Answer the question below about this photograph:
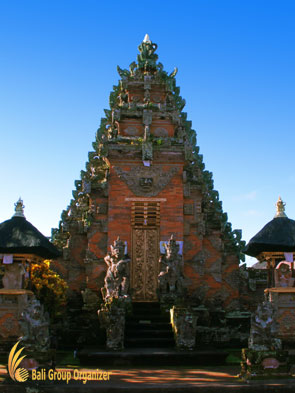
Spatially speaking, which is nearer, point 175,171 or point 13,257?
point 13,257

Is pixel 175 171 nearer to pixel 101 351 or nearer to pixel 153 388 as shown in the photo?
pixel 101 351

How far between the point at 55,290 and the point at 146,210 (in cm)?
466

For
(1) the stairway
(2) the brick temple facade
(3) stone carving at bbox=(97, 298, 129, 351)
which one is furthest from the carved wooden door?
(3) stone carving at bbox=(97, 298, 129, 351)

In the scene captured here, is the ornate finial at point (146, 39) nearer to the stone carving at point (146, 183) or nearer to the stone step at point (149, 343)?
the stone carving at point (146, 183)

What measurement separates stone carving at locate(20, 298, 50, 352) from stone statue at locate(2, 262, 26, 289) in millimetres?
3182

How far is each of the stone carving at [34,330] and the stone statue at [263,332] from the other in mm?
4527

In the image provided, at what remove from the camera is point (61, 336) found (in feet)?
53.2

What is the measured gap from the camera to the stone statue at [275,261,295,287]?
1301 centimetres

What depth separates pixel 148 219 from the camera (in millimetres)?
17953

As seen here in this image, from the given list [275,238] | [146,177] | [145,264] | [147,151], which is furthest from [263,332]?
[147,151]

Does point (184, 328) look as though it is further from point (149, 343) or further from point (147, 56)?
point (147, 56)

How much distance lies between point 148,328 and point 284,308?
14.6 ft

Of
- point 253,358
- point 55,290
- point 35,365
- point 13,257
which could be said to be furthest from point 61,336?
point 253,358

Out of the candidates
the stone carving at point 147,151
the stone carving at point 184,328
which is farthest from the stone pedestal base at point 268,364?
the stone carving at point 147,151
